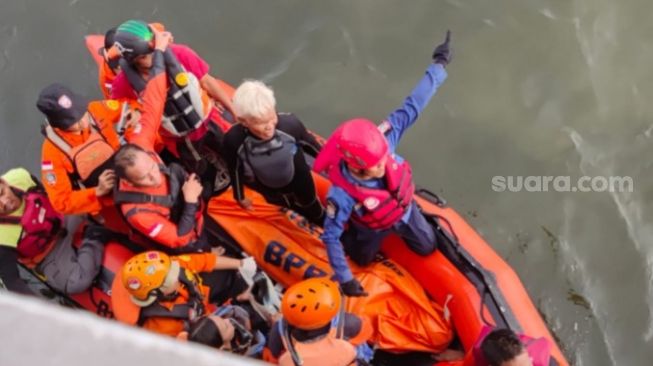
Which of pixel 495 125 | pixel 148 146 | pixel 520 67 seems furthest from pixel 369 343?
pixel 520 67

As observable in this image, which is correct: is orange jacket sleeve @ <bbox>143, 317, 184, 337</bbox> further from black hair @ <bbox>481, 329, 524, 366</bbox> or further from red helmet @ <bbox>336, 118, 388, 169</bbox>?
black hair @ <bbox>481, 329, 524, 366</bbox>

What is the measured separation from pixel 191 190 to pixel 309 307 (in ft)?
2.91

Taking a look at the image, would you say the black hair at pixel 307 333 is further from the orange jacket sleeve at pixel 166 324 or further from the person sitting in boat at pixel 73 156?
the person sitting in boat at pixel 73 156

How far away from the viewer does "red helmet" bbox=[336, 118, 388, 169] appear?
257 centimetres

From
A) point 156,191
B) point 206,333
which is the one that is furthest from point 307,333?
point 156,191

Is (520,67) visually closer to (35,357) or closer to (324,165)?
(324,165)

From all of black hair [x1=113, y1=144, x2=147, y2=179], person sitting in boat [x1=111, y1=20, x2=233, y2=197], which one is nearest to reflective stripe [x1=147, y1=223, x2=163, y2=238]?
black hair [x1=113, y1=144, x2=147, y2=179]

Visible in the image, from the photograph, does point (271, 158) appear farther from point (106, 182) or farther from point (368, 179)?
point (106, 182)

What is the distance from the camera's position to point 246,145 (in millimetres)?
2871

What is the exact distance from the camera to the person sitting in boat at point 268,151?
8.80 feet

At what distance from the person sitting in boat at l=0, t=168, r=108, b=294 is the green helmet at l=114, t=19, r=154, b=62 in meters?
0.71

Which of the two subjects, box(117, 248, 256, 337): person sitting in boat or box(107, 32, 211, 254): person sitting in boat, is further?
box(107, 32, 211, 254): person sitting in boat

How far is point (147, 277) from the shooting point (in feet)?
8.34

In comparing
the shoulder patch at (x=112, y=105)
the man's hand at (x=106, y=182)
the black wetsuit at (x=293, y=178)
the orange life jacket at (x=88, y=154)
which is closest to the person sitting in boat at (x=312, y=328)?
the black wetsuit at (x=293, y=178)
